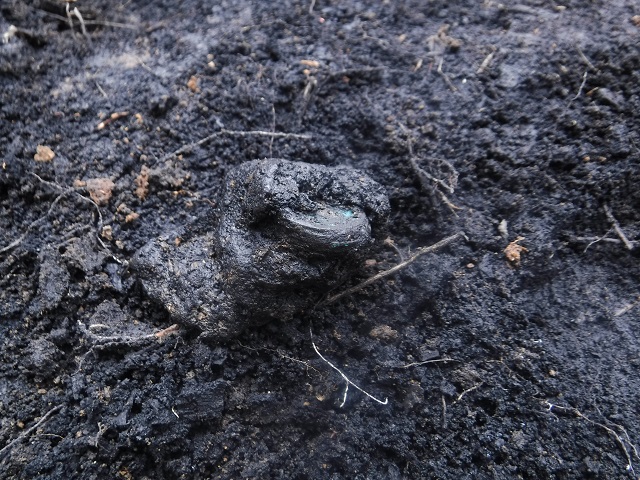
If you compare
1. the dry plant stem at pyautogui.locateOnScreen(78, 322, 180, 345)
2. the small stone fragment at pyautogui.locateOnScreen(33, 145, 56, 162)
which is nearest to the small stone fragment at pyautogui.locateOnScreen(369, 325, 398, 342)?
the dry plant stem at pyautogui.locateOnScreen(78, 322, 180, 345)

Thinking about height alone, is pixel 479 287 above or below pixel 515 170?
below

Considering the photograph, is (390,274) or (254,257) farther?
(390,274)

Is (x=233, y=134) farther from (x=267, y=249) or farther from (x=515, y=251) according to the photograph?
(x=515, y=251)

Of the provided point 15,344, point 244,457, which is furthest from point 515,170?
point 15,344

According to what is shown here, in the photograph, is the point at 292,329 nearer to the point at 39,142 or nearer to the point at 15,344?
the point at 15,344

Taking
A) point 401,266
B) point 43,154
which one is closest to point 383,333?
point 401,266

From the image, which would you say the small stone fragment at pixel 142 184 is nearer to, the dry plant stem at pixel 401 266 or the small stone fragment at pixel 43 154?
the small stone fragment at pixel 43 154

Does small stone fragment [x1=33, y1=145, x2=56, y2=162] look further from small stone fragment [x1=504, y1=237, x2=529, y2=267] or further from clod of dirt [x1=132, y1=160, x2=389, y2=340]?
small stone fragment [x1=504, y1=237, x2=529, y2=267]
